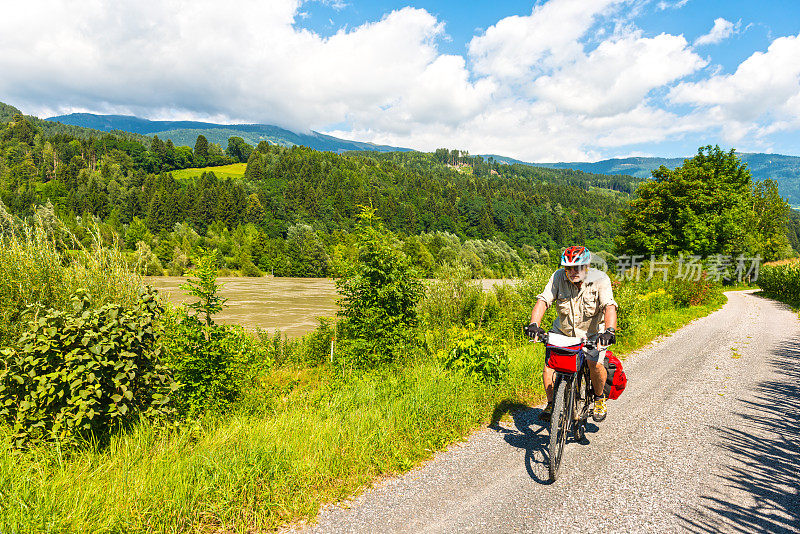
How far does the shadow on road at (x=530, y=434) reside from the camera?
4.06 meters

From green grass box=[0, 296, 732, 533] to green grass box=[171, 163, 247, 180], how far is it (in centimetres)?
13041

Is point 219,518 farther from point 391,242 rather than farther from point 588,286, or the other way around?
point 391,242

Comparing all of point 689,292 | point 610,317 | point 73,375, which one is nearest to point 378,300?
point 610,317

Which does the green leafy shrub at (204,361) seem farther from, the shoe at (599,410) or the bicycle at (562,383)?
the shoe at (599,410)

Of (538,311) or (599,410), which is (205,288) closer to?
(538,311)

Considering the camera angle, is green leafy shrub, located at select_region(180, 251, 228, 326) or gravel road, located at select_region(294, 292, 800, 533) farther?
green leafy shrub, located at select_region(180, 251, 228, 326)

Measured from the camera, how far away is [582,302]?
4.25 m

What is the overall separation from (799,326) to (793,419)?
1310cm

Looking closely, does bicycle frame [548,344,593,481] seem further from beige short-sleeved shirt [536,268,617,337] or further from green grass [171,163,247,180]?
green grass [171,163,247,180]

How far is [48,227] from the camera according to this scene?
8.94 m

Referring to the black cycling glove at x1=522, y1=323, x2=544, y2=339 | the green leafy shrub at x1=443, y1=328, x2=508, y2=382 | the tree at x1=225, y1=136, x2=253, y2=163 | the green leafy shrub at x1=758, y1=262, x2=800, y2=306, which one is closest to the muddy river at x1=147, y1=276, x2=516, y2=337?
the green leafy shrub at x1=443, y1=328, x2=508, y2=382

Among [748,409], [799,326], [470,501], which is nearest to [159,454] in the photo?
[470,501]

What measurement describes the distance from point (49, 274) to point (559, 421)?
30.1 ft

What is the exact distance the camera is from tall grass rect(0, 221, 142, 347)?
712 centimetres
